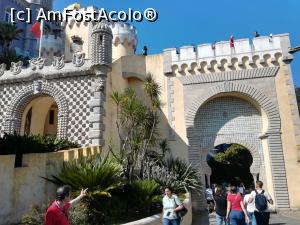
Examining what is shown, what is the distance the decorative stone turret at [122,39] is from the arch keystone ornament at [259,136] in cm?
1025

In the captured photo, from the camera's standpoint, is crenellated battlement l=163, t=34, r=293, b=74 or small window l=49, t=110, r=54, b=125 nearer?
crenellated battlement l=163, t=34, r=293, b=74

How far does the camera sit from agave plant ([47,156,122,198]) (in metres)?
8.42

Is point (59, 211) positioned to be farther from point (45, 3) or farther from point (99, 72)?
point (45, 3)

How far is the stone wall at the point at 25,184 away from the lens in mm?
8586

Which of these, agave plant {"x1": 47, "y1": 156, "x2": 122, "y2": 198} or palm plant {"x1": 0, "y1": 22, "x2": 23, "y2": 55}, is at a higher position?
palm plant {"x1": 0, "y1": 22, "x2": 23, "y2": 55}

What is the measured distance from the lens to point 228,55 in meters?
17.9

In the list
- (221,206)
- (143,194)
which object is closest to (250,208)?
(221,206)

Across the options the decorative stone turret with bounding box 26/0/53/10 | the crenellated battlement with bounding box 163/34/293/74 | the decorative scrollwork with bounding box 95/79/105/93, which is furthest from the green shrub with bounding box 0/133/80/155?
the decorative stone turret with bounding box 26/0/53/10

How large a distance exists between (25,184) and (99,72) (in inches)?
297

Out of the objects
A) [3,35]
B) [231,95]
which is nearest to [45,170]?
[231,95]

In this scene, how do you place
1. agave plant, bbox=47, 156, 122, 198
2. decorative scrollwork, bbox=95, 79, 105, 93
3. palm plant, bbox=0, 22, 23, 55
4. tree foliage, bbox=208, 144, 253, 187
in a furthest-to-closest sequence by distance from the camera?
palm plant, bbox=0, 22, 23, 55
tree foliage, bbox=208, 144, 253, 187
decorative scrollwork, bbox=95, 79, 105, 93
agave plant, bbox=47, 156, 122, 198

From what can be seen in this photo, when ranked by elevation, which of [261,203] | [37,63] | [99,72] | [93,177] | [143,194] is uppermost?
[37,63]

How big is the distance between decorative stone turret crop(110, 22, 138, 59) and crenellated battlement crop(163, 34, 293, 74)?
7.84 m

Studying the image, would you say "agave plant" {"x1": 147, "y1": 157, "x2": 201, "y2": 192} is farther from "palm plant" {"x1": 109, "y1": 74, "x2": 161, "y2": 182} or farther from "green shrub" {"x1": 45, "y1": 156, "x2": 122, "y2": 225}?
"green shrub" {"x1": 45, "y1": 156, "x2": 122, "y2": 225}
